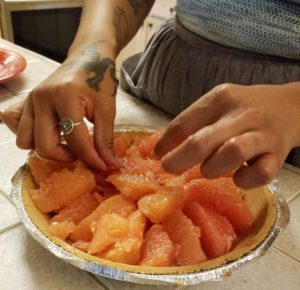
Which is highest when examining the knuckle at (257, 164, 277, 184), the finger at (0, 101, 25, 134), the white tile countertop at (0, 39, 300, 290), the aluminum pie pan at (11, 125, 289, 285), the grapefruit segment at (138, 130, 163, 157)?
the knuckle at (257, 164, 277, 184)

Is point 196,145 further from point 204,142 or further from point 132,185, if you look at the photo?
point 132,185

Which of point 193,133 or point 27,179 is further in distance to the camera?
point 27,179

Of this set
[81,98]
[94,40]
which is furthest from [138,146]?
[94,40]

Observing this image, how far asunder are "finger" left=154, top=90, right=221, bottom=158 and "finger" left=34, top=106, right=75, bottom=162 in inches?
7.2

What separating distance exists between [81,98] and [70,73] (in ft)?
0.20

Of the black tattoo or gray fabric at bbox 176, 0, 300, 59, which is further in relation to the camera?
the black tattoo

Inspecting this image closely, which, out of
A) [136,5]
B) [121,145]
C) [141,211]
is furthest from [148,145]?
[136,5]

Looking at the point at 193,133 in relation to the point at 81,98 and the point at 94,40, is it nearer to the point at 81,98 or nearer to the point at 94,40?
the point at 81,98

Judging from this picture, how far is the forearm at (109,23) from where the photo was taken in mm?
753

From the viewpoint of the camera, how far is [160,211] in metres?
0.50

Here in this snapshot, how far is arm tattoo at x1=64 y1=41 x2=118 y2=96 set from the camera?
642mm

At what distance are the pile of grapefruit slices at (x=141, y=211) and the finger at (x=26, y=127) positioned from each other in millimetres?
27

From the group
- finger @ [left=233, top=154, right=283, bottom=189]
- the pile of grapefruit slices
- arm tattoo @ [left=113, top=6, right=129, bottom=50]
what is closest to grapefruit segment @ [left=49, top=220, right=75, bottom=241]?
the pile of grapefruit slices

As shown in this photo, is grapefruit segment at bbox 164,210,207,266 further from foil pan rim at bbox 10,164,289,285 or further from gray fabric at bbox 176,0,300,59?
gray fabric at bbox 176,0,300,59
